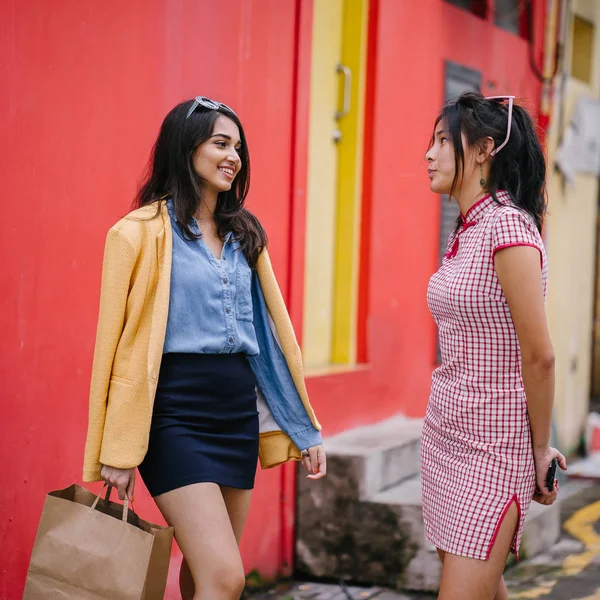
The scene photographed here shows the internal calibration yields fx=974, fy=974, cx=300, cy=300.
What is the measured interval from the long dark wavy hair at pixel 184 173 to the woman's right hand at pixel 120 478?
2.55 ft

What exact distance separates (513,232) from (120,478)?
1.38m

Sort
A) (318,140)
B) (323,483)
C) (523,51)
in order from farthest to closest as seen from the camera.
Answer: (523,51)
(318,140)
(323,483)

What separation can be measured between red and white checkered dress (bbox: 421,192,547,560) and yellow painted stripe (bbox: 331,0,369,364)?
10.4 ft

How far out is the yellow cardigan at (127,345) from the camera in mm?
2941

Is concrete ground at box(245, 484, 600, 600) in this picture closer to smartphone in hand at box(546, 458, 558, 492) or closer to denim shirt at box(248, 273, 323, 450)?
denim shirt at box(248, 273, 323, 450)

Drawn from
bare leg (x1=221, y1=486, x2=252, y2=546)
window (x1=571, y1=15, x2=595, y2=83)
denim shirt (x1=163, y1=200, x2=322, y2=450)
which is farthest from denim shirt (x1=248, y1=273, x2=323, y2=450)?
window (x1=571, y1=15, x2=595, y2=83)

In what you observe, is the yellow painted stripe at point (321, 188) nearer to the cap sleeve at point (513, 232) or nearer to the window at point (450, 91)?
the window at point (450, 91)

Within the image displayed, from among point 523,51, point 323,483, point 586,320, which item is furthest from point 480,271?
point 586,320

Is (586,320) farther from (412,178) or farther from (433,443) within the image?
(433,443)

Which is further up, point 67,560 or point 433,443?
point 433,443

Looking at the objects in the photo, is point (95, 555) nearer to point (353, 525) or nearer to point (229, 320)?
point (229, 320)

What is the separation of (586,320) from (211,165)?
723 centimetres

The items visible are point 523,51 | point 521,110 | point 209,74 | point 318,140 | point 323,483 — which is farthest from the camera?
point 523,51

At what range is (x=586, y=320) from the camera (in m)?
9.72
